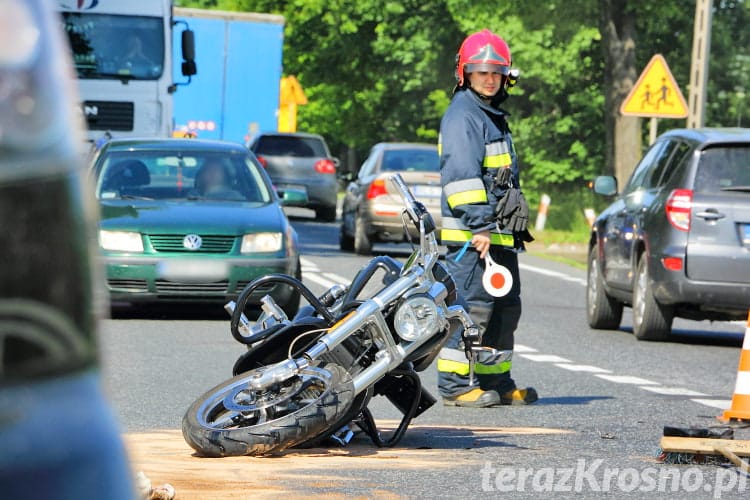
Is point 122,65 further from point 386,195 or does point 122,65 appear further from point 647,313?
point 647,313

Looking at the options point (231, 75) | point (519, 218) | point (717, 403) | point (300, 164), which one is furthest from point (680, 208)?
point (231, 75)

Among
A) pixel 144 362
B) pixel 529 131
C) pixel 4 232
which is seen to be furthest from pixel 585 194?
pixel 4 232

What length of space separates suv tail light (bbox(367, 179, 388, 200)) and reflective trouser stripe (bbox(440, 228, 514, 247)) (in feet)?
48.1

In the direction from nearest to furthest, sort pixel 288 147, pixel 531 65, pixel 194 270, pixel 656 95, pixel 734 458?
1. pixel 734 458
2. pixel 194 270
3. pixel 656 95
4. pixel 288 147
5. pixel 531 65

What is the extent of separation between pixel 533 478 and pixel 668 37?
134 ft

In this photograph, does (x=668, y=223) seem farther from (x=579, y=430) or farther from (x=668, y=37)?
(x=668, y=37)

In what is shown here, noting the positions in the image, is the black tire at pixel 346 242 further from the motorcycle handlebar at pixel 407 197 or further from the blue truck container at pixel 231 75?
the motorcycle handlebar at pixel 407 197

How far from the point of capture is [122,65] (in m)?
24.1

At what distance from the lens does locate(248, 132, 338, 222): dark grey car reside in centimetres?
3369

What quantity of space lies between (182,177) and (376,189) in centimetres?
920

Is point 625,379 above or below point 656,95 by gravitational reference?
below

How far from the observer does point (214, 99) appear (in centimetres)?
3575

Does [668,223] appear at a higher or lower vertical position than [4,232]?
lower

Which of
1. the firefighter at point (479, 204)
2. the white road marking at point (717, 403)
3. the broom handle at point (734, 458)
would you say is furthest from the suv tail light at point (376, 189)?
the broom handle at point (734, 458)
